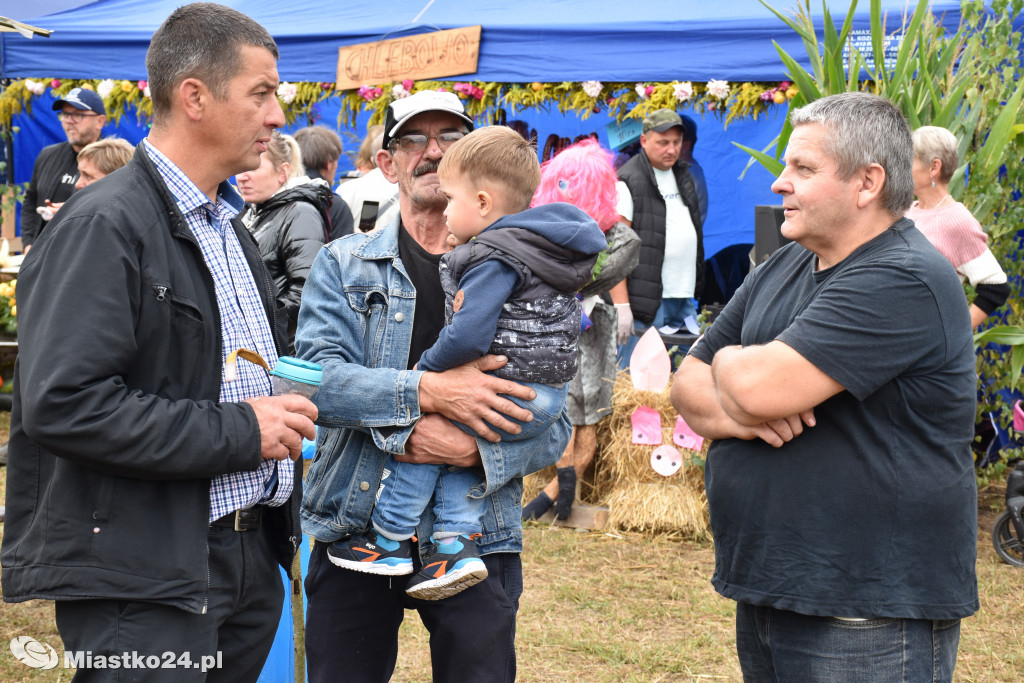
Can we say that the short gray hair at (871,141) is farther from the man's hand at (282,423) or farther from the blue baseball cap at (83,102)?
the blue baseball cap at (83,102)

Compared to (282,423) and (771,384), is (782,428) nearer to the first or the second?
(771,384)

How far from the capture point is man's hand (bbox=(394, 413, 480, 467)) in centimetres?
223

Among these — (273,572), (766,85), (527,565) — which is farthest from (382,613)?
(766,85)

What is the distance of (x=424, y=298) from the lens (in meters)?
2.41

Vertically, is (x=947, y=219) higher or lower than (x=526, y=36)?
lower

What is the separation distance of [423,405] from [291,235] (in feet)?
7.51

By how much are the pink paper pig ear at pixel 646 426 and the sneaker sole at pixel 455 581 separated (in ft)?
11.5

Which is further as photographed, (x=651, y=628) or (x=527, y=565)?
(x=527, y=565)

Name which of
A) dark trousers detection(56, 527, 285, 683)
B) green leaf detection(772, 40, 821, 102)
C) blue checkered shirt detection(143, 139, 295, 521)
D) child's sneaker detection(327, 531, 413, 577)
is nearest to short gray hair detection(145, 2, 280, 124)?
blue checkered shirt detection(143, 139, 295, 521)

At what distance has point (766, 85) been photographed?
6.66 meters

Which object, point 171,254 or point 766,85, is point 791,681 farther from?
point 766,85

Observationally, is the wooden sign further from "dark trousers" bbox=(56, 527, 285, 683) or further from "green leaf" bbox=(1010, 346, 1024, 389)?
"dark trousers" bbox=(56, 527, 285, 683)

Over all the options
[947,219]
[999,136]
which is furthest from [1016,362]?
[999,136]

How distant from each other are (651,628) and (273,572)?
2.61 m
